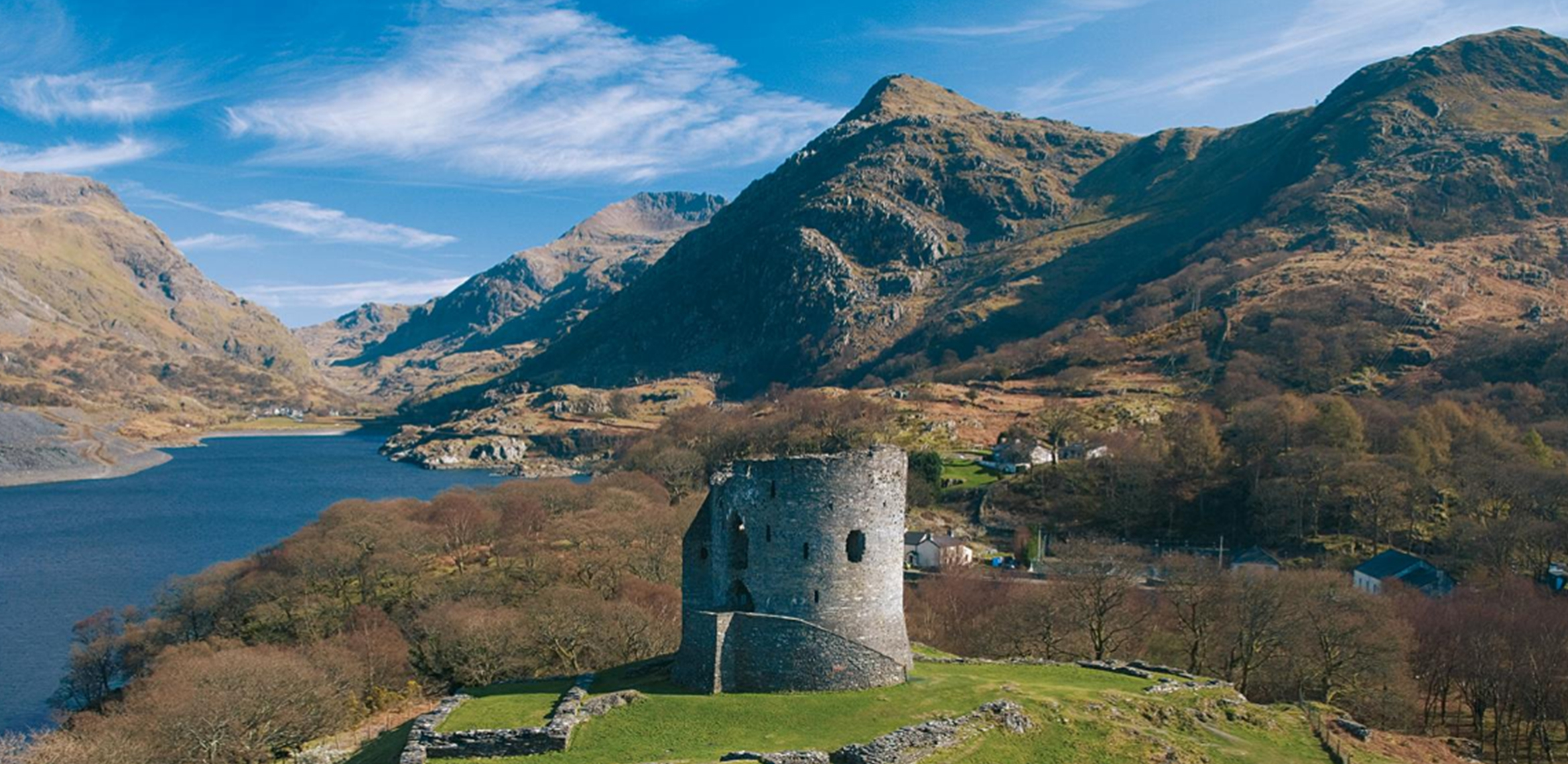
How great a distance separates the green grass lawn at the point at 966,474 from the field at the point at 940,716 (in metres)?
67.2

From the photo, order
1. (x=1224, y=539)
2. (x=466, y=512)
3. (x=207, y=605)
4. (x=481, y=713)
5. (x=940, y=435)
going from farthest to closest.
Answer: (x=940, y=435) < (x=1224, y=539) < (x=466, y=512) < (x=207, y=605) < (x=481, y=713)

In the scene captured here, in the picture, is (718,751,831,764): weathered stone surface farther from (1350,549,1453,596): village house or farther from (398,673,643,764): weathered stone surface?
(1350,549,1453,596): village house

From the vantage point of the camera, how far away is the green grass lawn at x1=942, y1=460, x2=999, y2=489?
95625 millimetres

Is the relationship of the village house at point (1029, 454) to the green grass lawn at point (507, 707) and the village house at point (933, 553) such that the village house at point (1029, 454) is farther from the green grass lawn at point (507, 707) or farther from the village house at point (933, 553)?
the green grass lawn at point (507, 707)

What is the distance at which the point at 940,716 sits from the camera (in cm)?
2294

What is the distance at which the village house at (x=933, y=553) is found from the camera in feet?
230

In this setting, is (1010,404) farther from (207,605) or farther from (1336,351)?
(207,605)

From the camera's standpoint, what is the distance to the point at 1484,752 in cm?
3684

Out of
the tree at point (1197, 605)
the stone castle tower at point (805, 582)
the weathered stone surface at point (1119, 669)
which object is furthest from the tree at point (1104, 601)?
the stone castle tower at point (805, 582)

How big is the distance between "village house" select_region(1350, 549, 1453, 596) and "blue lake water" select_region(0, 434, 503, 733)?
254 feet

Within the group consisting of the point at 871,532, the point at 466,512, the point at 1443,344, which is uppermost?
the point at 1443,344

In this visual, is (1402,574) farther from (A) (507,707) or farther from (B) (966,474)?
(A) (507,707)

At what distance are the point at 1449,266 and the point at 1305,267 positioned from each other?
21.7 metres

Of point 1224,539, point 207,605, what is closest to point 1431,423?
point 1224,539
